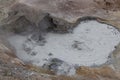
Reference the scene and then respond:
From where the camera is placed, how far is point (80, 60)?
12.6 metres

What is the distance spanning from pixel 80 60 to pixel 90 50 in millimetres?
907

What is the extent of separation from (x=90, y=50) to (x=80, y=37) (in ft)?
3.57

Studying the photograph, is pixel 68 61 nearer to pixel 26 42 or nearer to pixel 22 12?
pixel 26 42

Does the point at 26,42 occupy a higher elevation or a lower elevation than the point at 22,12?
lower

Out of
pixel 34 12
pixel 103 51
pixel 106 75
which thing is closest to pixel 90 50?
pixel 103 51

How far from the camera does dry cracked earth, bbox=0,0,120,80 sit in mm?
10483

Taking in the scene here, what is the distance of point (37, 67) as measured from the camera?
11766 millimetres

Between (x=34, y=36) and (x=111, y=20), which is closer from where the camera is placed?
(x=34, y=36)

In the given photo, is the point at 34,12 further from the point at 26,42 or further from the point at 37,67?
the point at 37,67

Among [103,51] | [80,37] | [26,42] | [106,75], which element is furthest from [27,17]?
[106,75]

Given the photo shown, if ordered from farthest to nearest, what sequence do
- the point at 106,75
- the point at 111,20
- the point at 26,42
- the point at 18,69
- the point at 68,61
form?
the point at 111,20
the point at 26,42
the point at 68,61
the point at 106,75
the point at 18,69

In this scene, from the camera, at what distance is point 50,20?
47.1 feet

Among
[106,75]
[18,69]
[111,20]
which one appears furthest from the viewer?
[111,20]

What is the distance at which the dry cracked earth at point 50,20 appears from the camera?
10483mm
